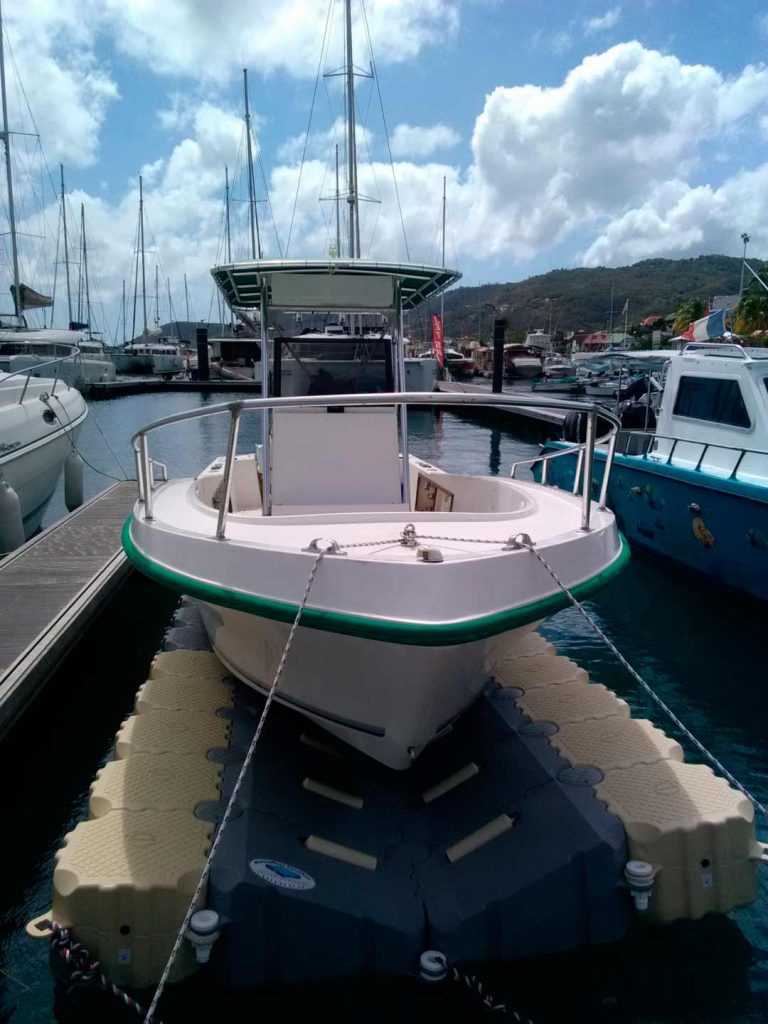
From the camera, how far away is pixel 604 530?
176 inches

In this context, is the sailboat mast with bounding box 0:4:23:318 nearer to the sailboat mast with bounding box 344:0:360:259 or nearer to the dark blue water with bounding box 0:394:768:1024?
the sailboat mast with bounding box 344:0:360:259

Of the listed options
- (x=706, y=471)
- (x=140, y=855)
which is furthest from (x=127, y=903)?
(x=706, y=471)

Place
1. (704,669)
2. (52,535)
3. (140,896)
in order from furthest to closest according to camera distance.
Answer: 1. (52,535)
2. (704,669)
3. (140,896)

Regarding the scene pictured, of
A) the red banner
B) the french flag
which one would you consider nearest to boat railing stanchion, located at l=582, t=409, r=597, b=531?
the french flag

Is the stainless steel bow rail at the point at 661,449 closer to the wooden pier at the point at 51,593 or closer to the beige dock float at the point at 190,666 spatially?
the beige dock float at the point at 190,666

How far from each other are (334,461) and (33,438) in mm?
7257

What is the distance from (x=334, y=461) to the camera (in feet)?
18.9

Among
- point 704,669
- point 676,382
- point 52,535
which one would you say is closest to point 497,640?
point 704,669

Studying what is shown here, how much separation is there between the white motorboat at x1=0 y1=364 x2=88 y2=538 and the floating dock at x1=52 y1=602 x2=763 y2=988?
23.0 feet

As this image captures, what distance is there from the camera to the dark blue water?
11.8 ft

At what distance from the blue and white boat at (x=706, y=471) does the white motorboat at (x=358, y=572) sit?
352 cm

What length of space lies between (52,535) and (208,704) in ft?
17.5

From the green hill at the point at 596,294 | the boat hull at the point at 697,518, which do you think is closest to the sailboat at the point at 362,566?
the boat hull at the point at 697,518

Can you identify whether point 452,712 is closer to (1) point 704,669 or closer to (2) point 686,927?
(2) point 686,927
